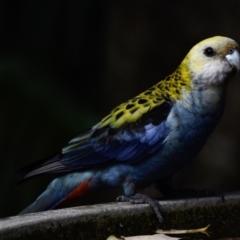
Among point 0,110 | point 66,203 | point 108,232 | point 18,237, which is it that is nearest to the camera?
point 18,237

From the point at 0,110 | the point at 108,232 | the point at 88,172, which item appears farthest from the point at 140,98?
the point at 0,110

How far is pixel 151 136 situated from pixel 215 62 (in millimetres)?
343

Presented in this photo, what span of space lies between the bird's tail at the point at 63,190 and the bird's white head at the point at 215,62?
0.54m

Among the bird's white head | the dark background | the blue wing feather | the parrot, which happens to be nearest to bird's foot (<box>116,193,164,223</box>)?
the parrot

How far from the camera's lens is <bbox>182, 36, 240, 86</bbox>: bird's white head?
2.64 metres

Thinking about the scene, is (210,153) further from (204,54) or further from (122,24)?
(204,54)

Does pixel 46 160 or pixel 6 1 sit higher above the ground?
pixel 6 1

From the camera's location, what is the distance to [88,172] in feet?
9.13

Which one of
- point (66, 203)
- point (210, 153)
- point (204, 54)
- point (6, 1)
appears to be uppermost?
point (6, 1)

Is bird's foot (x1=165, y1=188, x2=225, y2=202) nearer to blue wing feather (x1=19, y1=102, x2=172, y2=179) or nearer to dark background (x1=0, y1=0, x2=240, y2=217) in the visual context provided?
blue wing feather (x1=19, y1=102, x2=172, y2=179)

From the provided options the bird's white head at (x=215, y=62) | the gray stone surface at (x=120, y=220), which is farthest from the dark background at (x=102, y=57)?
the gray stone surface at (x=120, y=220)

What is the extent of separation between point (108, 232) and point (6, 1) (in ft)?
9.12

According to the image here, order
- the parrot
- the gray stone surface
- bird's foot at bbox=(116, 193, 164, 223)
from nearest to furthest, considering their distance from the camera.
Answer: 1. the gray stone surface
2. bird's foot at bbox=(116, 193, 164, 223)
3. the parrot

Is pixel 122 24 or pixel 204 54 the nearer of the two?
pixel 204 54
